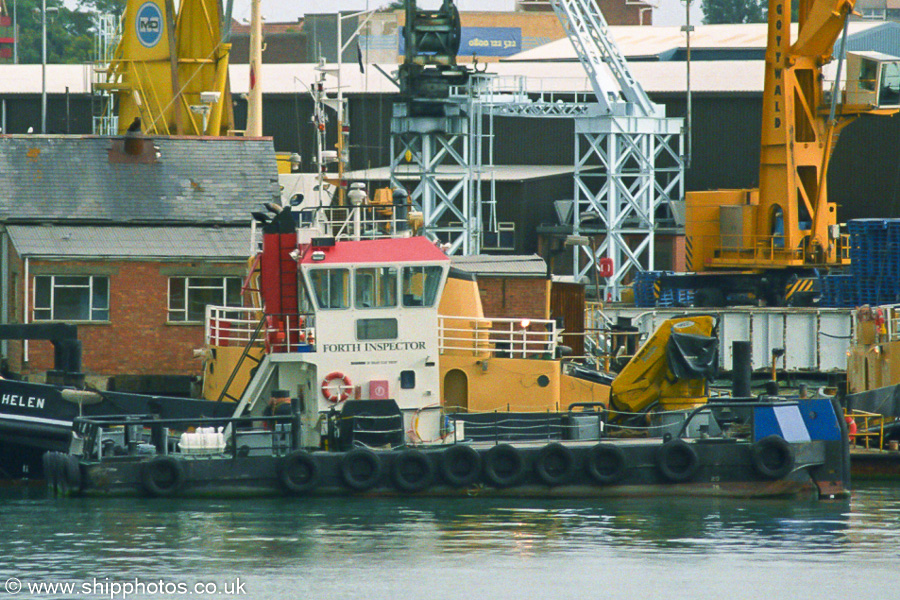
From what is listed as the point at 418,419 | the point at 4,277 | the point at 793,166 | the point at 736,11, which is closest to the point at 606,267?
the point at 793,166

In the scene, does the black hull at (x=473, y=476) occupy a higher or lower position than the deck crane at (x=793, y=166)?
lower

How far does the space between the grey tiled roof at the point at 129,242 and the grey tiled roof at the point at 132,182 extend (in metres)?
0.31

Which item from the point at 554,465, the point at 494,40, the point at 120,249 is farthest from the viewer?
the point at 494,40

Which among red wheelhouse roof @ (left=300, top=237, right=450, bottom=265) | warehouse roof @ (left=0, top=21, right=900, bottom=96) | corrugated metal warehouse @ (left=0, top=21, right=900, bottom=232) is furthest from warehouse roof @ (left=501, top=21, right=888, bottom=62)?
red wheelhouse roof @ (left=300, top=237, right=450, bottom=265)

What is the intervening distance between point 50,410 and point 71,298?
19.6 feet

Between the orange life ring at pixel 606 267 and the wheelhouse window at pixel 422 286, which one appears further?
the orange life ring at pixel 606 267

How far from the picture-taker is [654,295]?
41.5 metres

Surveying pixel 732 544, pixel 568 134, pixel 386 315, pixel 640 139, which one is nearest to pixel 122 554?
pixel 386 315

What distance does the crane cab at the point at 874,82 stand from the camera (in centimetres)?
3959

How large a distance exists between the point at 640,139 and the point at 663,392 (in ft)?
82.4

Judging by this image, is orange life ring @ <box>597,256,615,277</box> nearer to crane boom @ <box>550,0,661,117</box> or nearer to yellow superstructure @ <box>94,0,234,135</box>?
crane boom @ <box>550,0,661,117</box>

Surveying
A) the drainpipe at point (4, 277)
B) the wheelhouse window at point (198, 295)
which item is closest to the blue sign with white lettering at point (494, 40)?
the drainpipe at point (4, 277)

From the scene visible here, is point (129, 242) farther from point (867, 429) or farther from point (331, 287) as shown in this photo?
point (867, 429)

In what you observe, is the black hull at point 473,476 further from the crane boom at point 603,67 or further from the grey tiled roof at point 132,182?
the crane boom at point 603,67
